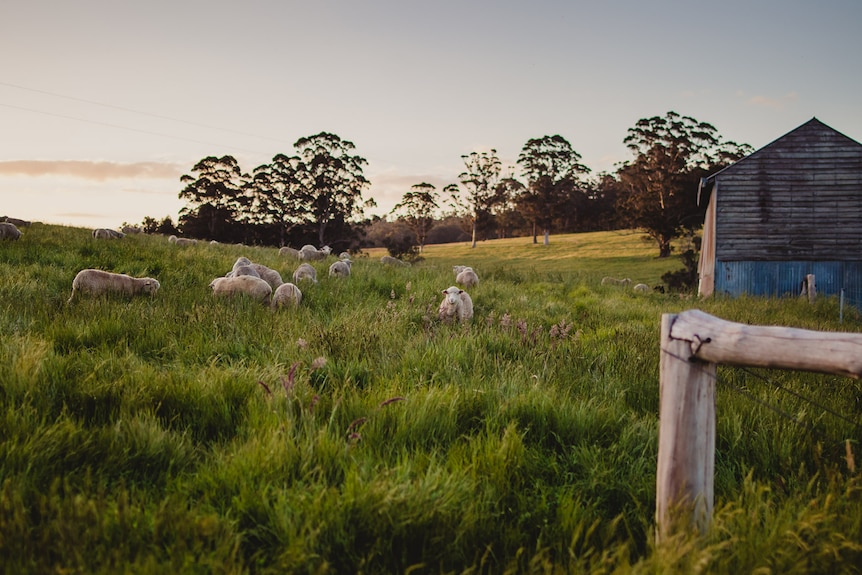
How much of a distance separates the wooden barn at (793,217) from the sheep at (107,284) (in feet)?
75.3

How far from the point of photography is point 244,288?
7.79 meters

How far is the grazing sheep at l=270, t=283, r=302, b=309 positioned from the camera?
7348 millimetres

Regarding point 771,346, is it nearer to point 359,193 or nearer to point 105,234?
point 105,234

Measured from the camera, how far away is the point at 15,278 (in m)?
7.38

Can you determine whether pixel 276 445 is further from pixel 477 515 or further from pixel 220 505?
pixel 477 515

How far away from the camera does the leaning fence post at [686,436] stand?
79.1 inches

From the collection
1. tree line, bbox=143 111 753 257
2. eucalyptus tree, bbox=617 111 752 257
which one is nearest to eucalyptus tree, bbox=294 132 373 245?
tree line, bbox=143 111 753 257

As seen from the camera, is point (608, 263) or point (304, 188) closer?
point (608, 263)

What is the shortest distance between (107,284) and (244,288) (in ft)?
6.74

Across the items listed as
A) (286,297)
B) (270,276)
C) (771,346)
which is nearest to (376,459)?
(771,346)

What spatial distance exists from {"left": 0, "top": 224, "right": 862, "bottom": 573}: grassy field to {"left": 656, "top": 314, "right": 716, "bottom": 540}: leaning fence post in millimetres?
117

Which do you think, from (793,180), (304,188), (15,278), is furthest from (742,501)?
(304,188)

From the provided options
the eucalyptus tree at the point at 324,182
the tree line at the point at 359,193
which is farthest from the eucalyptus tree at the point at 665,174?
the eucalyptus tree at the point at 324,182

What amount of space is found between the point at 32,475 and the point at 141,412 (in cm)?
63
